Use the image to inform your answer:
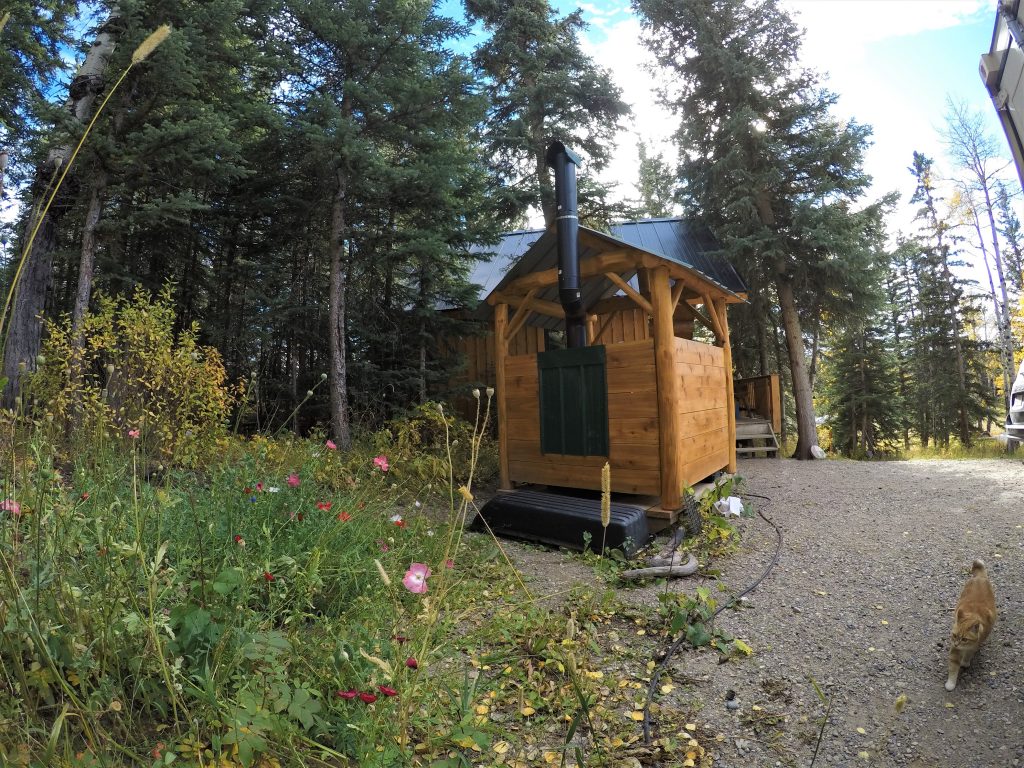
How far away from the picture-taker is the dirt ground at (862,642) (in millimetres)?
1969

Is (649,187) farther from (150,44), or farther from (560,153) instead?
(150,44)

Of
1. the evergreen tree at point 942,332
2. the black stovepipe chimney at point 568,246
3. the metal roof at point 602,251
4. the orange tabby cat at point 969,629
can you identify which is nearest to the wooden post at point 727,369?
the metal roof at point 602,251

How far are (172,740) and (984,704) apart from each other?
295cm

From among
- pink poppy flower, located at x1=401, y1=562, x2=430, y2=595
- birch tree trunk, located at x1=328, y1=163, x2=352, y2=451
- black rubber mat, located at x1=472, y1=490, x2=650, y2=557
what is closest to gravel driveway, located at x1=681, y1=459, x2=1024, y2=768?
black rubber mat, located at x1=472, y1=490, x2=650, y2=557

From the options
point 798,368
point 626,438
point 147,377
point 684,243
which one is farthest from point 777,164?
point 147,377

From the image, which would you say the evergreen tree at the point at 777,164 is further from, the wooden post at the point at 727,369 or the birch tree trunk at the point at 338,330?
the birch tree trunk at the point at 338,330

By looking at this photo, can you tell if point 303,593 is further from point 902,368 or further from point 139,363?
point 902,368

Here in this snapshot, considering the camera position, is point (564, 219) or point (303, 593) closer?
point (303, 593)

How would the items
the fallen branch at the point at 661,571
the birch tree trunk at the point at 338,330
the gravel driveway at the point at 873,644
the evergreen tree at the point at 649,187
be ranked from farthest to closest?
the evergreen tree at the point at 649,187
the birch tree trunk at the point at 338,330
the fallen branch at the point at 661,571
the gravel driveway at the point at 873,644

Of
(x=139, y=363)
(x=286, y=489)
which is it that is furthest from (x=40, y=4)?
(x=286, y=489)

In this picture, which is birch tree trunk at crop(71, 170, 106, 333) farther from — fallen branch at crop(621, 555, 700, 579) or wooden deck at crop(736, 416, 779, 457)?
wooden deck at crop(736, 416, 779, 457)

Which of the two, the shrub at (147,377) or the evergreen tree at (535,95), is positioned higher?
the evergreen tree at (535,95)

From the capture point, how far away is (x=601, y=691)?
2.28m

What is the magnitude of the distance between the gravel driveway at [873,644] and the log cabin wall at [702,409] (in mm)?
894
